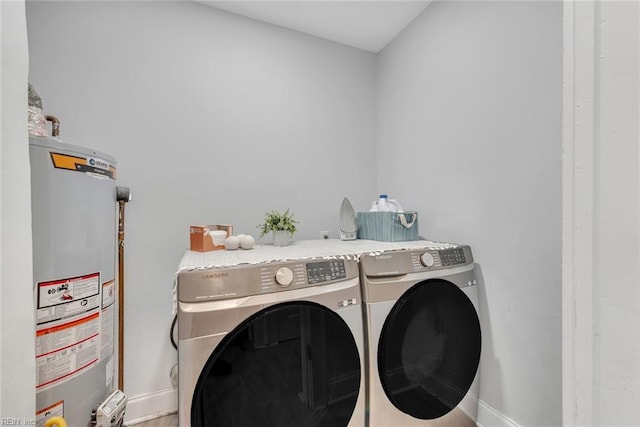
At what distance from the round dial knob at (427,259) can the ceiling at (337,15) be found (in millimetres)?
1585

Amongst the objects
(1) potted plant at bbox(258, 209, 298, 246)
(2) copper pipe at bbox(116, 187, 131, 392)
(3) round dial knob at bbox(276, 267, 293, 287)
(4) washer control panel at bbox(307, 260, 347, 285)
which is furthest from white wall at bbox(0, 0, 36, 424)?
(1) potted plant at bbox(258, 209, 298, 246)

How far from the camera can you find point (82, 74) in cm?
146

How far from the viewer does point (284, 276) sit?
0.96m

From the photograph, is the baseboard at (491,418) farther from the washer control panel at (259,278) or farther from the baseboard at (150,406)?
the baseboard at (150,406)

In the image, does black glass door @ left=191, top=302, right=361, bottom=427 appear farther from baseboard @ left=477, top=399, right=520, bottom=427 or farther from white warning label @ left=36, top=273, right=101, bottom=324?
baseboard @ left=477, top=399, right=520, bottom=427

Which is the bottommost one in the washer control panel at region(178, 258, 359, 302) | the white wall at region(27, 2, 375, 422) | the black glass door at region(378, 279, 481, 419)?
the black glass door at region(378, 279, 481, 419)

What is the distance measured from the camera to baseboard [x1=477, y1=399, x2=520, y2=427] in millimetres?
1347

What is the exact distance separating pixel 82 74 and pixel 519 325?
2538 mm

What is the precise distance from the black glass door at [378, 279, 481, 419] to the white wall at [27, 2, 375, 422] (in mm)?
973

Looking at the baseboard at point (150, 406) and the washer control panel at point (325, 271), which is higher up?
the washer control panel at point (325, 271)

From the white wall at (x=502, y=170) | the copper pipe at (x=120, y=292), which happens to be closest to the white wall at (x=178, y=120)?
the copper pipe at (x=120, y=292)
